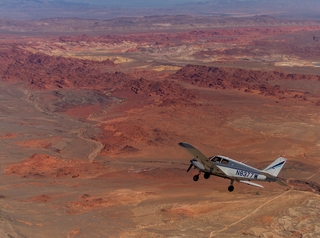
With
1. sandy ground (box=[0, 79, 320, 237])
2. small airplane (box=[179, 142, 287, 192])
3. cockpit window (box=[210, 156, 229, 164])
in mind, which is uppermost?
cockpit window (box=[210, 156, 229, 164])

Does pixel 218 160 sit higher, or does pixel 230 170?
pixel 218 160

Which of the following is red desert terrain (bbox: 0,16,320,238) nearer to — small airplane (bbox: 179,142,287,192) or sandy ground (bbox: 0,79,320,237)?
sandy ground (bbox: 0,79,320,237)

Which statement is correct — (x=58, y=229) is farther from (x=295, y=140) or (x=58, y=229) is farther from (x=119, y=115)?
(x=119, y=115)

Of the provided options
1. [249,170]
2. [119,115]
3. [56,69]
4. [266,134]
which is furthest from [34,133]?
[56,69]

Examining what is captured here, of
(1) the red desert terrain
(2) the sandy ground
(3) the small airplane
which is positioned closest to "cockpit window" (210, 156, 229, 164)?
(3) the small airplane

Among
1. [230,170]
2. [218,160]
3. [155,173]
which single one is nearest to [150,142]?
[155,173]

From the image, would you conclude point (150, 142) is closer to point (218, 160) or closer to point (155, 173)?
point (155, 173)

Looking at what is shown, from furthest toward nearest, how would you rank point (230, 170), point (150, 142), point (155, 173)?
point (150, 142)
point (155, 173)
point (230, 170)

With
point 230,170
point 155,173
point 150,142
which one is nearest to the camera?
point 230,170

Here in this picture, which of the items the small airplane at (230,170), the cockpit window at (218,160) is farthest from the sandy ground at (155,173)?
the cockpit window at (218,160)

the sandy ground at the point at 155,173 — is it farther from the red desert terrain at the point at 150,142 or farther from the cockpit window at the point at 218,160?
the cockpit window at the point at 218,160
